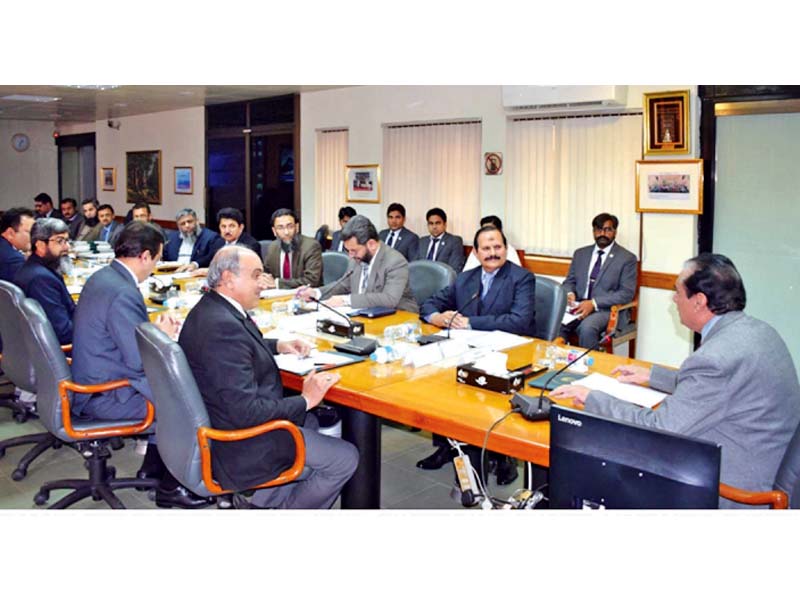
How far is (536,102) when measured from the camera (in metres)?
6.50

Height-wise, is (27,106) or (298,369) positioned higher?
(27,106)

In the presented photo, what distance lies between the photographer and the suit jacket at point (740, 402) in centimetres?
214

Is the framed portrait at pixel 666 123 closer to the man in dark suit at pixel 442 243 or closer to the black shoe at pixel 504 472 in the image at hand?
the man in dark suit at pixel 442 243

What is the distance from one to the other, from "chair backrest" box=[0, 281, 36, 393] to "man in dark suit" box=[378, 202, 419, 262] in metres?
4.54

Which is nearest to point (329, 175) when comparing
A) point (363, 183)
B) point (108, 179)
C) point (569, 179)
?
point (363, 183)

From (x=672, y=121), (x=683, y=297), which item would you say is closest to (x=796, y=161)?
(x=672, y=121)

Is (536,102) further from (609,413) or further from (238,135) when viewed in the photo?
(238,135)

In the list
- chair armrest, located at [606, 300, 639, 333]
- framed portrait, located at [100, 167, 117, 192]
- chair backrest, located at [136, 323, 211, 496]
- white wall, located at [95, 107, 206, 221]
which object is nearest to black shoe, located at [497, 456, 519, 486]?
chair backrest, located at [136, 323, 211, 496]

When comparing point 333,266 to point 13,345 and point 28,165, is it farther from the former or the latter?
point 28,165

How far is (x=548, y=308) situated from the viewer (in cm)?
414

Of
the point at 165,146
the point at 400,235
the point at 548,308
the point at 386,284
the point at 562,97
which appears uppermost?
the point at 165,146

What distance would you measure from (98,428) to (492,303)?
207 cm

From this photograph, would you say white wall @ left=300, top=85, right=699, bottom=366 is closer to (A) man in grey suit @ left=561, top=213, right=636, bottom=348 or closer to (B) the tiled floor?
(A) man in grey suit @ left=561, top=213, right=636, bottom=348

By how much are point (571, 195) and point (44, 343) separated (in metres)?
4.86
